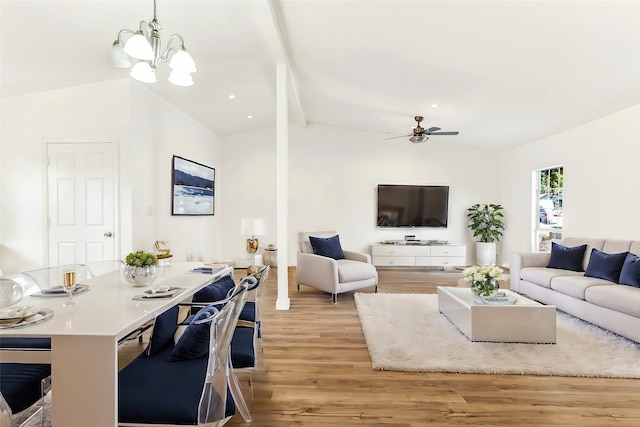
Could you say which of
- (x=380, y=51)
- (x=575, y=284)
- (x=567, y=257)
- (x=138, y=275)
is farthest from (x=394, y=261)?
(x=138, y=275)

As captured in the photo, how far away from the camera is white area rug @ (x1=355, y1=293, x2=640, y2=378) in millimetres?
2473

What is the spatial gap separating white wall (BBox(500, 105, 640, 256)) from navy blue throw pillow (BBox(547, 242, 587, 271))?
1.58ft

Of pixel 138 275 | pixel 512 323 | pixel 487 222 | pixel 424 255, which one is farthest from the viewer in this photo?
pixel 487 222

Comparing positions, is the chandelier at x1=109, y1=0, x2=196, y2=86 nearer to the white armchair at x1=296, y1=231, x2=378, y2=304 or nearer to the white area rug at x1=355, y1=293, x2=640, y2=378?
the white area rug at x1=355, y1=293, x2=640, y2=378

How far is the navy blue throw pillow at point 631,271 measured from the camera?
3.20 m

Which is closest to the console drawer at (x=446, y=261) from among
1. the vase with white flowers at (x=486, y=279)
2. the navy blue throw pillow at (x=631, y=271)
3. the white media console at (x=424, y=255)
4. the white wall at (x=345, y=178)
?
the white media console at (x=424, y=255)

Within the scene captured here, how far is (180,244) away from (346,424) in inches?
162

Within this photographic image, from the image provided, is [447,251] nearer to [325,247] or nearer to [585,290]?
[325,247]

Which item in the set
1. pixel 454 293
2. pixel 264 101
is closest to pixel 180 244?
pixel 264 101

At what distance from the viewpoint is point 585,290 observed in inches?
133

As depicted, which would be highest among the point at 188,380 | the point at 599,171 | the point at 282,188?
the point at 599,171

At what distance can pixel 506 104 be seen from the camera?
4.47 metres

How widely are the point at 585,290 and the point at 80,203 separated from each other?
561 centimetres

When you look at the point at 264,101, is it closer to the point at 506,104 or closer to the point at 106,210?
the point at 106,210
